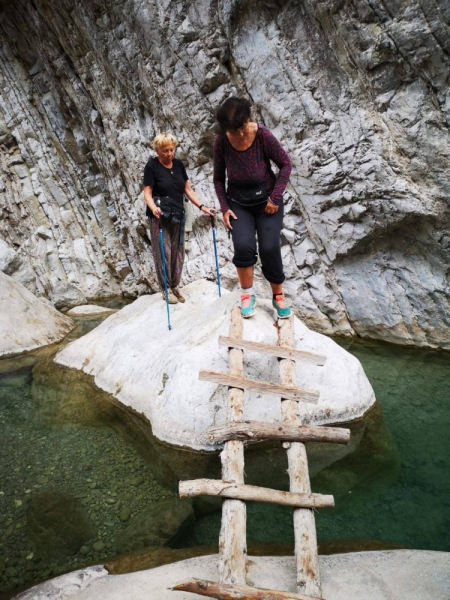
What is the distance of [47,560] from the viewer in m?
3.00

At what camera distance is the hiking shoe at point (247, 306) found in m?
4.60

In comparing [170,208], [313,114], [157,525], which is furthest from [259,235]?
[313,114]

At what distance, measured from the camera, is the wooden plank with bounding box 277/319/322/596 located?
2303mm

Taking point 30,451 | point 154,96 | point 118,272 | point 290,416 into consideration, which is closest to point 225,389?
point 290,416

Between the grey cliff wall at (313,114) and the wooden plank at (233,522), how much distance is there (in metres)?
5.02

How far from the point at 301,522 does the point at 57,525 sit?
206 cm

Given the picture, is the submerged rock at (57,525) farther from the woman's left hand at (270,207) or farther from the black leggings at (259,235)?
the woman's left hand at (270,207)

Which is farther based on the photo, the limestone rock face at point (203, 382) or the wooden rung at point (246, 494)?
the limestone rock face at point (203, 382)

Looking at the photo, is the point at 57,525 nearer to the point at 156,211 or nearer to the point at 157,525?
the point at 157,525

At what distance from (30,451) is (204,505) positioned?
84.7 inches

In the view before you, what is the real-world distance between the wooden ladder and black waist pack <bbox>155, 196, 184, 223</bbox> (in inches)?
92.9

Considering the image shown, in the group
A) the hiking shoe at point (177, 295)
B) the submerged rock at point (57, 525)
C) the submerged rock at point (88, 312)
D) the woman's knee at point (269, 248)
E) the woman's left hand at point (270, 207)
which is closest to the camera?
the submerged rock at point (57, 525)

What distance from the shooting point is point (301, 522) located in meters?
2.65

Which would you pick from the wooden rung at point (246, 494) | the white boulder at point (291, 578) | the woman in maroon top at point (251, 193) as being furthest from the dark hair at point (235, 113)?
the white boulder at point (291, 578)
